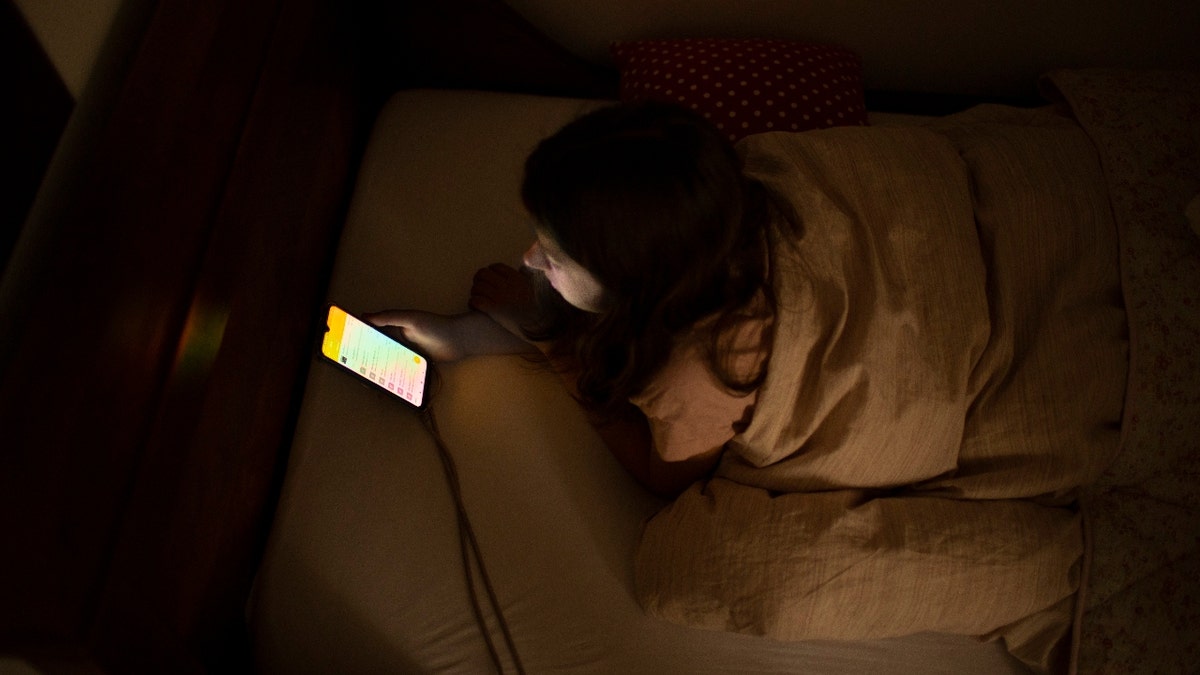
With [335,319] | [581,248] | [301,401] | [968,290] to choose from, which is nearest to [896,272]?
[968,290]

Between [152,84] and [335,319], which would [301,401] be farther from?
[152,84]

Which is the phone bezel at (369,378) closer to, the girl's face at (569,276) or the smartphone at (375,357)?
the smartphone at (375,357)

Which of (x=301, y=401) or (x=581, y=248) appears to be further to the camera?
(x=301, y=401)

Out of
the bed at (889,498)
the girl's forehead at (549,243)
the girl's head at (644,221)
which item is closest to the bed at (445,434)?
the bed at (889,498)

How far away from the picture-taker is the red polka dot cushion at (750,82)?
1.04 m

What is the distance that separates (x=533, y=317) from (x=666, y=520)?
0.96 ft

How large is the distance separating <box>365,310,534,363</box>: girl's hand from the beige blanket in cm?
31

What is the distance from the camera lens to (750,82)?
1053 mm

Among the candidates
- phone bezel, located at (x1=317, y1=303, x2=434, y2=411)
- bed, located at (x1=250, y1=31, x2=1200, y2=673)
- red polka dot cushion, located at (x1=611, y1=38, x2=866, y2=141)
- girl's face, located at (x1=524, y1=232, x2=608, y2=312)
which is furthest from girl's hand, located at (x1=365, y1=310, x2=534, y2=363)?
red polka dot cushion, located at (x1=611, y1=38, x2=866, y2=141)

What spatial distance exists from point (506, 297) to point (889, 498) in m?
0.51

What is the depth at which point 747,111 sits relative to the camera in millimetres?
1041

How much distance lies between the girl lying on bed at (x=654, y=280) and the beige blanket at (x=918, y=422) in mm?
41

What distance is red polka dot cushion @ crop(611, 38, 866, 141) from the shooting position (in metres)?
1.04

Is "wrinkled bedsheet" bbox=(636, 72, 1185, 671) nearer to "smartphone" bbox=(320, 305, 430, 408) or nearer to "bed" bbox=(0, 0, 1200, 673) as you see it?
"bed" bbox=(0, 0, 1200, 673)
